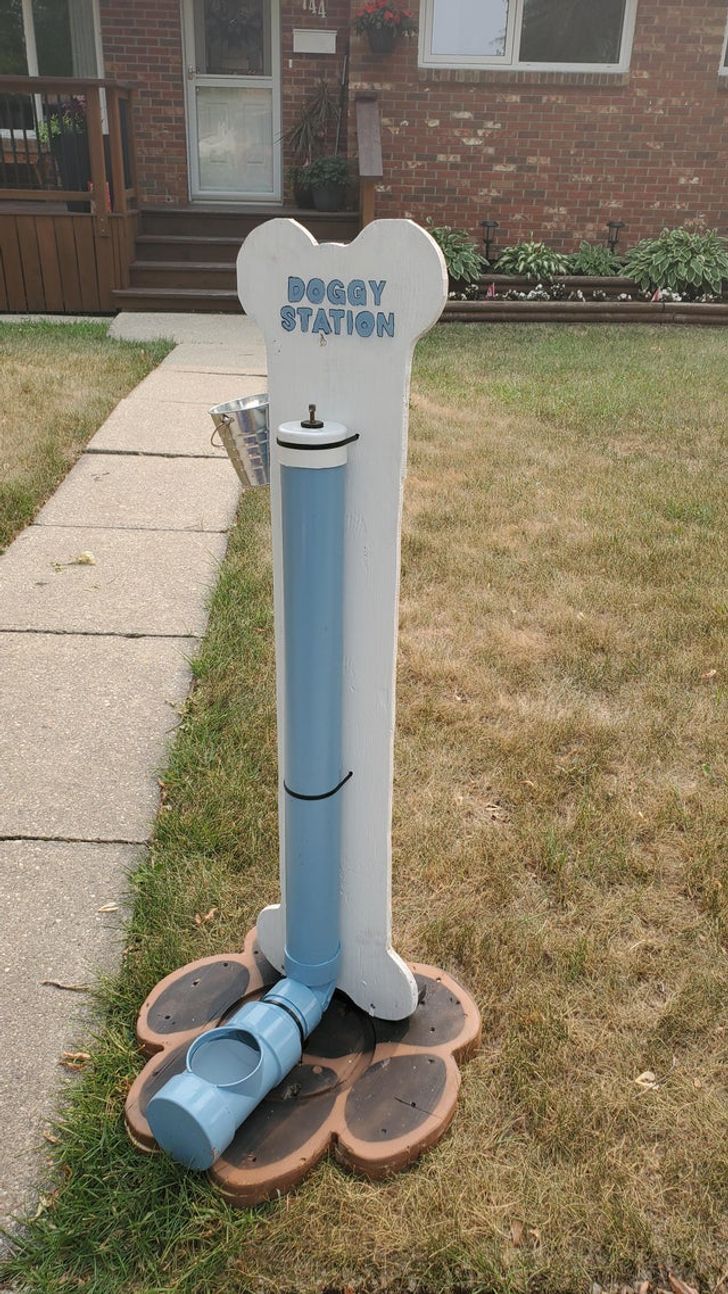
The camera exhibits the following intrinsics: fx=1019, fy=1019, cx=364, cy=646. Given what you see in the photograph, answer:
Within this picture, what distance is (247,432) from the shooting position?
1776 millimetres

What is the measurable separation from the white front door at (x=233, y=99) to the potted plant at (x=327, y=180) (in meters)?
0.94

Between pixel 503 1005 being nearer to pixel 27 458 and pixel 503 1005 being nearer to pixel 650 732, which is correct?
pixel 650 732

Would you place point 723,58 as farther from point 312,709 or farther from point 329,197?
point 312,709

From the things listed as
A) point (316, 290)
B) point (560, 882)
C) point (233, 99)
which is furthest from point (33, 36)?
point (560, 882)

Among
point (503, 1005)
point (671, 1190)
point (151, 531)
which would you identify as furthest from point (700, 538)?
point (671, 1190)

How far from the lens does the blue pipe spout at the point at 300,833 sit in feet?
5.20

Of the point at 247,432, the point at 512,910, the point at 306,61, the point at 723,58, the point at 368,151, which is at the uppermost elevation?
the point at 723,58

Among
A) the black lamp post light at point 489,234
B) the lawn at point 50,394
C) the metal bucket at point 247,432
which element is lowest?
the lawn at point 50,394

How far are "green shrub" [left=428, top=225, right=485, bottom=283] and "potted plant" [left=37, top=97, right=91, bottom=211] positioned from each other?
3.23 m

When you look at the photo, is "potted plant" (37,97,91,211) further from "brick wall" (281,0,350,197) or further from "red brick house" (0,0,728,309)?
"brick wall" (281,0,350,197)

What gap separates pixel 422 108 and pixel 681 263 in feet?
9.60

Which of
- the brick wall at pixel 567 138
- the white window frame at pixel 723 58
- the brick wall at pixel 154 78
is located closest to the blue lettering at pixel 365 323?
the brick wall at pixel 567 138

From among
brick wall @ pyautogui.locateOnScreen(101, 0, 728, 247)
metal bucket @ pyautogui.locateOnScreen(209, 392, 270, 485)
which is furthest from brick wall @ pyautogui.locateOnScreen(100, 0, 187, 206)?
metal bucket @ pyautogui.locateOnScreen(209, 392, 270, 485)

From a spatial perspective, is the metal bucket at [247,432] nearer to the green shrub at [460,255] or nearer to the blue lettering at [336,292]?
the blue lettering at [336,292]
